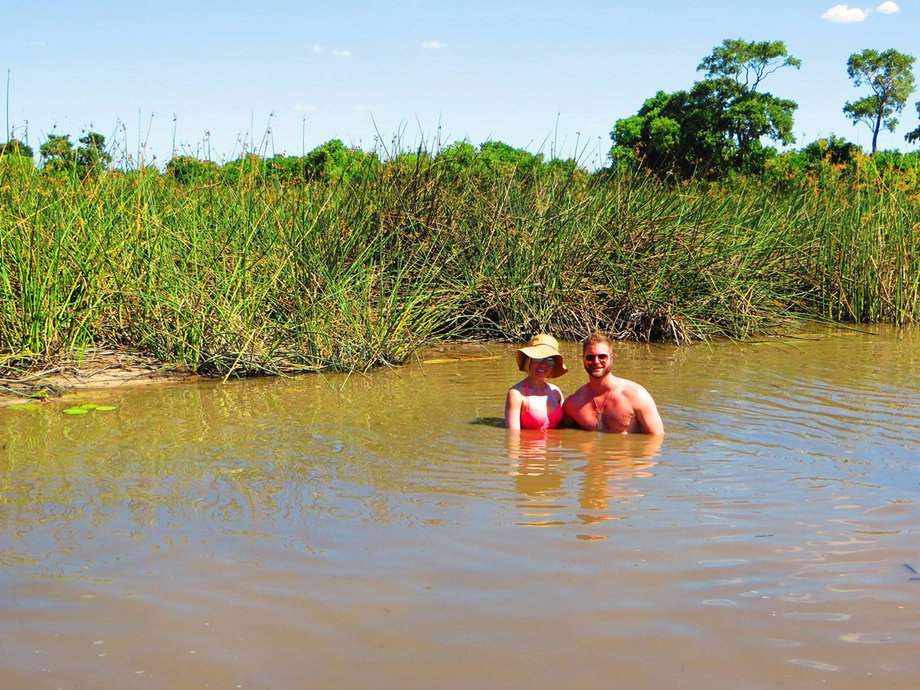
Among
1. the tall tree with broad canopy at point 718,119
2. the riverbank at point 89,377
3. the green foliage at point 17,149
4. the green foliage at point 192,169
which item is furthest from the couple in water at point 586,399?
the tall tree with broad canopy at point 718,119

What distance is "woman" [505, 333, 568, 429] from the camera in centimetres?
615

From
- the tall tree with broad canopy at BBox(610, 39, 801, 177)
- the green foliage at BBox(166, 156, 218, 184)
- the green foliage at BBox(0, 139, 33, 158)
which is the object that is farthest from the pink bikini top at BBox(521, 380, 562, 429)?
the tall tree with broad canopy at BBox(610, 39, 801, 177)

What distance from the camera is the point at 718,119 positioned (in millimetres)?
38375

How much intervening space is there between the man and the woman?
13 cm

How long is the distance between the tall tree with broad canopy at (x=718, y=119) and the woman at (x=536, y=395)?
1195 inches

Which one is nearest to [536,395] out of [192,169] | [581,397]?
[581,397]

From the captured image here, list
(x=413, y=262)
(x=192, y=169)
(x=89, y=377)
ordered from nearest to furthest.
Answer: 1. (x=89, y=377)
2. (x=192, y=169)
3. (x=413, y=262)

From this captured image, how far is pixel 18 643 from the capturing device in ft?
9.80

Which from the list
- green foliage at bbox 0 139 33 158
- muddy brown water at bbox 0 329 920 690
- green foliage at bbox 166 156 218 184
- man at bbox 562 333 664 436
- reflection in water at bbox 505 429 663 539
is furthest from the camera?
green foliage at bbox 166 156 218 184

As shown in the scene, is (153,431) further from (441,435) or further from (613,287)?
(613,287)

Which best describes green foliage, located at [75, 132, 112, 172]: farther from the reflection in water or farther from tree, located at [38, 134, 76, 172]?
the reflection in water

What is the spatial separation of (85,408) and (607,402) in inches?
137

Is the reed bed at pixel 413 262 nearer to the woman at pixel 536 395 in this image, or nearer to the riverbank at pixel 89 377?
the riverbank at pixel 89 377

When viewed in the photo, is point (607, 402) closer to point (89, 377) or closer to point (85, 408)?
point (85, 408)
